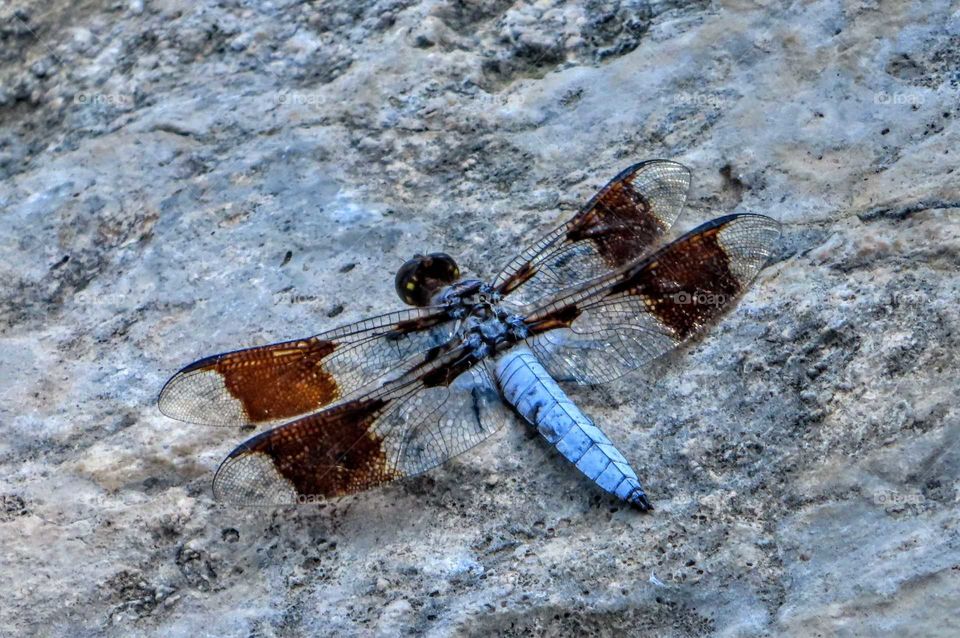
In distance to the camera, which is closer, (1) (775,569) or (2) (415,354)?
(1) (775,569)

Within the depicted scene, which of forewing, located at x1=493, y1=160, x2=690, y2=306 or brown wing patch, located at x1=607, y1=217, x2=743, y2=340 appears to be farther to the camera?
forewing, located at x1=493, y1=160, x2=690, y2=306

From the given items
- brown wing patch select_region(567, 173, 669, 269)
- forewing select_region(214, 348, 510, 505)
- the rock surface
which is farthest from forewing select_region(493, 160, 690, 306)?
forewing select_region(214, 348, 510, 505)

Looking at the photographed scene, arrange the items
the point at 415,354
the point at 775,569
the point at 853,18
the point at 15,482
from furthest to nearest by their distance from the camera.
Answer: the point at 853,18
the point at 415,354
the point at 15,482
the point at 775,569

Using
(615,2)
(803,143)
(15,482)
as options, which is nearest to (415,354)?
(15,482)

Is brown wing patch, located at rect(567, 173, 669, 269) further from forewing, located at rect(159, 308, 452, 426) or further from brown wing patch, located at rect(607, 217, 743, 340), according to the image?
forewing, located at rect(159, 308, 452, 426)

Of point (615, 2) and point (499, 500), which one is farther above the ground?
point (615, 2)

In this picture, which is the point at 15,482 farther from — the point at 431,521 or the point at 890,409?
the point at 890,409

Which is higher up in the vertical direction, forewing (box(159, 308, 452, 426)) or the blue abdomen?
the blue abdomen
